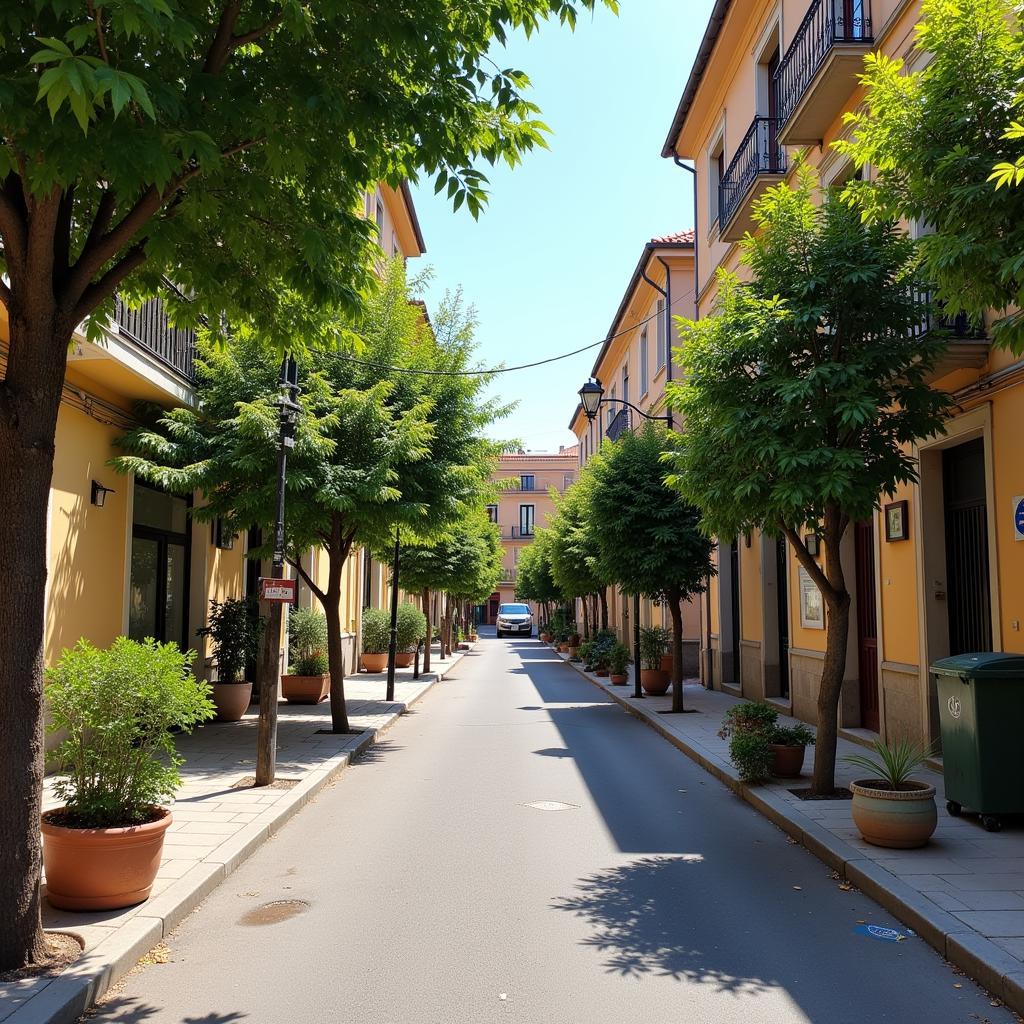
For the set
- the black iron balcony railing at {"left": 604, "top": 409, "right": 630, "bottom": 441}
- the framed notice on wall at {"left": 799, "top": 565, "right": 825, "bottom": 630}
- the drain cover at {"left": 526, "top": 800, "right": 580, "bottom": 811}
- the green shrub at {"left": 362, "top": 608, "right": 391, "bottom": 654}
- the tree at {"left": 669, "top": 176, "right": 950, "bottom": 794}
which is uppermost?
the black iron balcony railing at {"left": 604, "top": 409, "right": 630, "bottom": 441}

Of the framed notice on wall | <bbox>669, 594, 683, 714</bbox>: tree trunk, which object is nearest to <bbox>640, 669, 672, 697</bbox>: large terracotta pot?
<bbox>669, 594, 683, 714</bbox>: tree trunk

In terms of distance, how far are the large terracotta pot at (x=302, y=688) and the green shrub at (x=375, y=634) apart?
8.46 meters

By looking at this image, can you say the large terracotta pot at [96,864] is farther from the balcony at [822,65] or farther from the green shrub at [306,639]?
the green shrub at [306,639]

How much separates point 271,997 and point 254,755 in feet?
22.3

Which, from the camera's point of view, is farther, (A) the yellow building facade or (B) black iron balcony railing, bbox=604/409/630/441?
(B) black iron balcony railing, bbox=604/409/630/441

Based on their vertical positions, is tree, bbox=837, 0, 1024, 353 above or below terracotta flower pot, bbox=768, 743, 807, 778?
above

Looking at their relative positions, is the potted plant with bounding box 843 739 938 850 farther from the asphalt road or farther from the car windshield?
the car windshield

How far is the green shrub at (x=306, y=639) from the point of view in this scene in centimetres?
1686

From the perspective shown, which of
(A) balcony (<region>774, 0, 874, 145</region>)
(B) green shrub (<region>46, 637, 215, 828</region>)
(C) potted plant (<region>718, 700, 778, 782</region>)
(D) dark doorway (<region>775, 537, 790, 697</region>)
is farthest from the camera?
(D) dark doorway (<region>775, 537, 790, 697</region>)

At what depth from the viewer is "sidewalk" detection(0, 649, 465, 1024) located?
404 cm

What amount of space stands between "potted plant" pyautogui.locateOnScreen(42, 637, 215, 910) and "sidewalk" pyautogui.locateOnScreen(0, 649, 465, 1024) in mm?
184

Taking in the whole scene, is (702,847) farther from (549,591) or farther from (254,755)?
(549,591)

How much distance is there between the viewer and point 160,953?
15.5 ft

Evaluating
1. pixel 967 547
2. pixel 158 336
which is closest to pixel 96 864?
pixel 158 336
